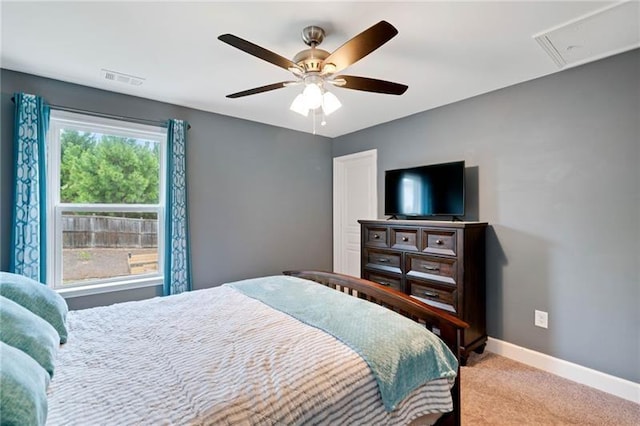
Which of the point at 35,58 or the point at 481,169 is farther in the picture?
the point at 481,169

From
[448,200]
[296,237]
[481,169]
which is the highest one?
[481,169]

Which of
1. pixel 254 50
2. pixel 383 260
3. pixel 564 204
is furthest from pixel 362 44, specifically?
pixel 383 260

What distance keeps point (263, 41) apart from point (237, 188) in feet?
6.37

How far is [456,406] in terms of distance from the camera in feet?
5.06

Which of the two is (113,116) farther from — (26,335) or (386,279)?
(386,279)

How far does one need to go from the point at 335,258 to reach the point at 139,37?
11.4ft

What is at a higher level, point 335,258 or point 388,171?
point 388,171

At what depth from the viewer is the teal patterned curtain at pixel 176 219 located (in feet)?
10.1

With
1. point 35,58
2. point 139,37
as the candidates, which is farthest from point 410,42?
point 35,58

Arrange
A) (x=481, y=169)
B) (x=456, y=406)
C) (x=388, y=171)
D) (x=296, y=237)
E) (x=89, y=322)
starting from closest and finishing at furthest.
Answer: (x=456, y=406) → (x=89, y=322) → (x=481, y=169) → (x=388, y=171) → (x=296, y=237)

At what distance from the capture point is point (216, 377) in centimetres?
111

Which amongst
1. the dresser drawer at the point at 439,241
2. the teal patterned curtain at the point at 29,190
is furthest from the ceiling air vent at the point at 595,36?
the teal patterned curtain at the point at 29,190

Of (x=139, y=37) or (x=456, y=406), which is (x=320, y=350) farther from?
(x=139, y=37)

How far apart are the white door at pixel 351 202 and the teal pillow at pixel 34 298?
129 inches
